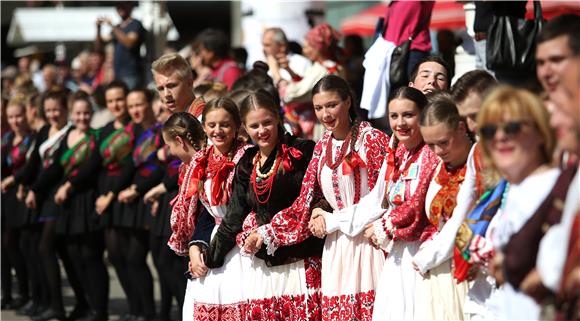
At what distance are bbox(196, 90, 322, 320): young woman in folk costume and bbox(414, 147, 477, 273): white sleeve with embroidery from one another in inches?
46.0

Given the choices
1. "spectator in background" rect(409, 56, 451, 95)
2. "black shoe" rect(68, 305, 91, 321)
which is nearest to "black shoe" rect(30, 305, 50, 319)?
"black shoe" rect(68, 305, 91, 321)

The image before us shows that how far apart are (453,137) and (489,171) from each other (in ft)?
1.80

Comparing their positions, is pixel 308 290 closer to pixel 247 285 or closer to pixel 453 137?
pixel 247 285

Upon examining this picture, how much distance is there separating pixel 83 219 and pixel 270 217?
3.62m

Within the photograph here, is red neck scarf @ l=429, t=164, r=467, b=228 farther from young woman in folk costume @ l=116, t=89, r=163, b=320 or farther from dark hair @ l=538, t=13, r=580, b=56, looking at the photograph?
young woman in folk costume @ l=116, t=89, r=163, b=320

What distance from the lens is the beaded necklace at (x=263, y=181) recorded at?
6930 millimetres

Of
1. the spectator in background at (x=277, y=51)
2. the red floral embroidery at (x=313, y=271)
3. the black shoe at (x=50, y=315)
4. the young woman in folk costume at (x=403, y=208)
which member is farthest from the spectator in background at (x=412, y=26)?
the black shoe at (x=50, y=315)

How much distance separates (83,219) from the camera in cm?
1020

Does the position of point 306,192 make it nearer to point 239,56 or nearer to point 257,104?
point 257,104

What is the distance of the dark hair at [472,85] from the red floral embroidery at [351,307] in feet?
4.44

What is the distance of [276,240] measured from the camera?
6816 millimetres

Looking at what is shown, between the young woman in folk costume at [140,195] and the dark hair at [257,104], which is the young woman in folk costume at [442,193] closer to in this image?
the dark hair at [257,104]

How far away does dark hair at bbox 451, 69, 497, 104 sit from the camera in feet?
18.9

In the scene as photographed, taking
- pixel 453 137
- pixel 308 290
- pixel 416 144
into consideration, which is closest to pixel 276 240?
pixel 308 290
